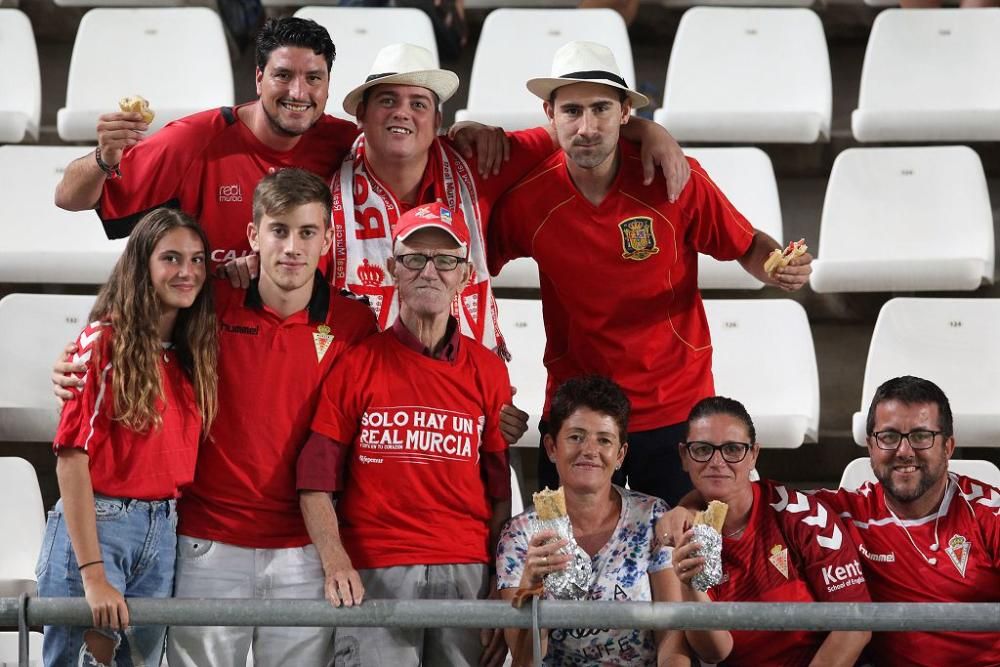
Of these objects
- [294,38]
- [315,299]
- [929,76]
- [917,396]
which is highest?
[929,76]

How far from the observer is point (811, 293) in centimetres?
463

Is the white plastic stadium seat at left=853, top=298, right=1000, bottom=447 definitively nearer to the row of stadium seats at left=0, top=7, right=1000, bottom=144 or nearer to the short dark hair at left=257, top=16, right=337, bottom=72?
the row of stadium seats at left=0, top=7, right=1000, bottom=144

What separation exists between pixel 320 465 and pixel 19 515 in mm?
1353

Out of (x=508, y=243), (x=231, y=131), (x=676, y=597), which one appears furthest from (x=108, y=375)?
(x=676, y=597)

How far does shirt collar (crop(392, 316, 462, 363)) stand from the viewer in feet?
9.59

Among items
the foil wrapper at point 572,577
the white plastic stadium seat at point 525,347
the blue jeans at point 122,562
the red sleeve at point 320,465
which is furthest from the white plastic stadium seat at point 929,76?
the blue jeans at point 122,562

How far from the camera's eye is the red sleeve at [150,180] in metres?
3.15

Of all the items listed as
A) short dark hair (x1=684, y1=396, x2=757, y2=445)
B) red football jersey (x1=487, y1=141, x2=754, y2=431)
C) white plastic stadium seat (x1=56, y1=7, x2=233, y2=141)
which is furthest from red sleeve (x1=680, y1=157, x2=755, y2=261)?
white plastic stadium seat (x1=56, y1=7, x2=233, y2=141)

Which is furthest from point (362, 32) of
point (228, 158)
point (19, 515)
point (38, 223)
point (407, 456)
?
point (407, 456)

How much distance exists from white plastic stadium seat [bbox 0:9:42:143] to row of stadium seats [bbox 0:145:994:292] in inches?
6.4

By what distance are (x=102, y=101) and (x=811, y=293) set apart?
255 cm

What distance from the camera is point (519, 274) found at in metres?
4.38

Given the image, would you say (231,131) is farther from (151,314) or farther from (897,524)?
(897,524)

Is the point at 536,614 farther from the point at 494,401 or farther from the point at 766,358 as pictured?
the point at 766,358
